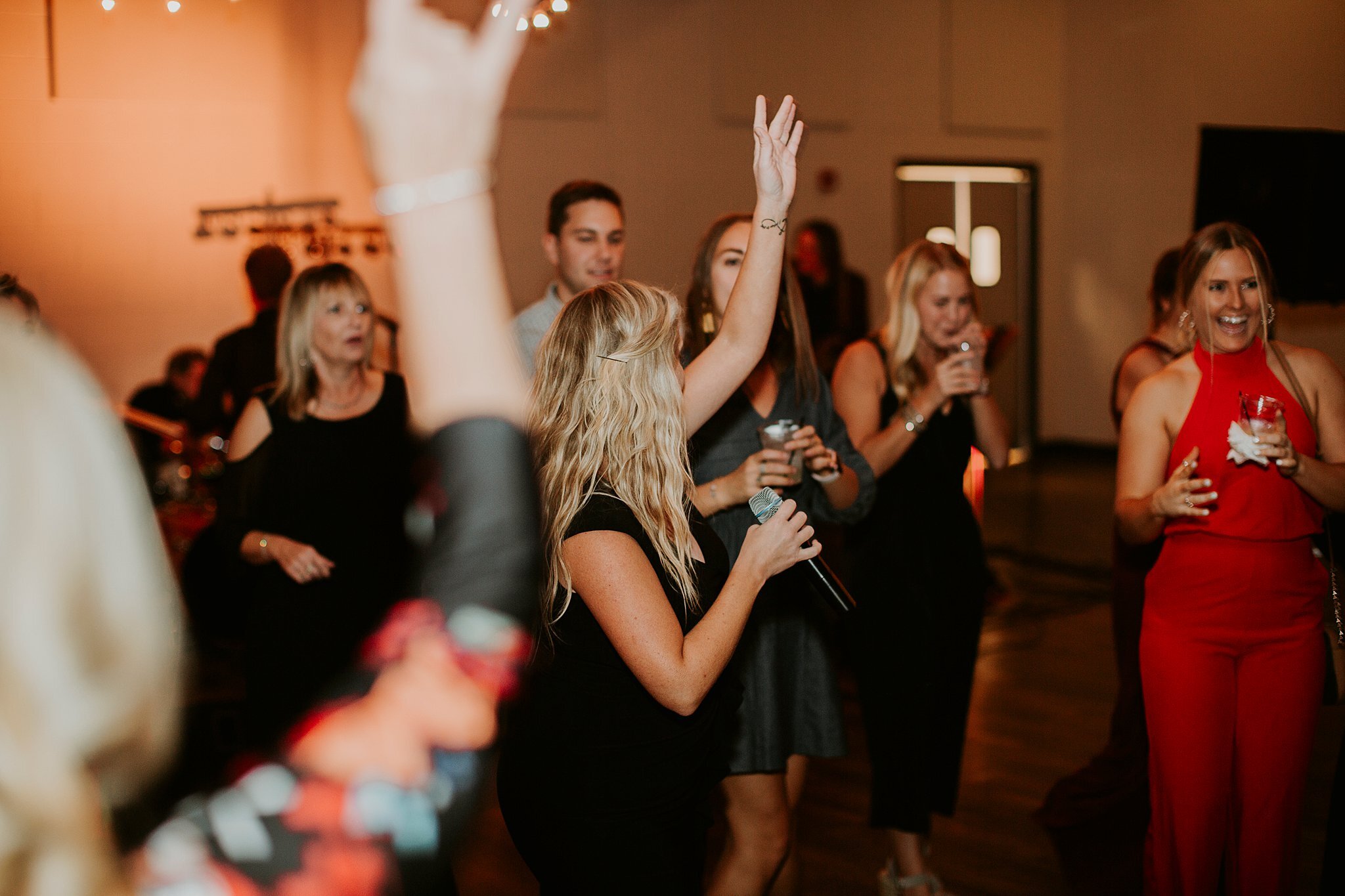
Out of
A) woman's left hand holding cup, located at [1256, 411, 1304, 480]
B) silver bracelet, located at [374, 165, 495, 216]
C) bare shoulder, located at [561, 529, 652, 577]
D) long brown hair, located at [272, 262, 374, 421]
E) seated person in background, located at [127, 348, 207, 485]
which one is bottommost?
seated person in background, located at [127, 348, 207, 485]

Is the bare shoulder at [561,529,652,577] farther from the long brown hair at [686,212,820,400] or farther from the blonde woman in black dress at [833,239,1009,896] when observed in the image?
the blonde woman in black dress at [833,239,1009,896]

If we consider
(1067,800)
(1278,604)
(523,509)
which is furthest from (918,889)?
(523,509)

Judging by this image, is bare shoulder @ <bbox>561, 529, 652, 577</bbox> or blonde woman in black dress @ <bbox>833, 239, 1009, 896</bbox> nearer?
bare shoulder @ <bbox>561, 529, 652, 577</bbox>

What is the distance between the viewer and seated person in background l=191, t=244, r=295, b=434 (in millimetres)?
4477

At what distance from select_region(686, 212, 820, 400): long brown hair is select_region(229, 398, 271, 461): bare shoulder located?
107 cm

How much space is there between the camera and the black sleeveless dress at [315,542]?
9.00ft

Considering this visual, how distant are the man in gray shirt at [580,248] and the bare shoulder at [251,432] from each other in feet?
2.14

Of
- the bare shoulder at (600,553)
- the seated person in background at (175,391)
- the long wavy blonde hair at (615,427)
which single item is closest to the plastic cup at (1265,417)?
the long wavy blonde hair at (615,427)

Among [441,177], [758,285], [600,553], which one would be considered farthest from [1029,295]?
[441,177]

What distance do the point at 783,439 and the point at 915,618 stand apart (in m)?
0.89

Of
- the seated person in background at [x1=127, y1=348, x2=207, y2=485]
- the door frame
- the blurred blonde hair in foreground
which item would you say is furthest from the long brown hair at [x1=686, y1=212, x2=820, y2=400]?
the door frame

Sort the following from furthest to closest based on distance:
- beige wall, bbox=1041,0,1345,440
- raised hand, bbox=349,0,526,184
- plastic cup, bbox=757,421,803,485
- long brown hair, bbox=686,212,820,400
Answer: beige wall, bbox=1041,0,1345,440, long brown hair, bbox=686,212,820,400, plastic cup, bbox=757,421,803,485, raised hand, bbox=349,0,526,184

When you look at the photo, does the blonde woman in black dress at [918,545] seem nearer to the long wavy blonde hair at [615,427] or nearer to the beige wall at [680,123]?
the long wavy blonde hair at [615,427]

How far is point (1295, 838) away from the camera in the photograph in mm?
2352
